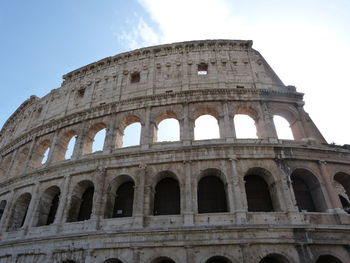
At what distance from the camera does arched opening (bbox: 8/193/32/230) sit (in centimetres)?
1495

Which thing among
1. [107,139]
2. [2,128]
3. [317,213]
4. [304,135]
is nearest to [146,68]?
[107,139]

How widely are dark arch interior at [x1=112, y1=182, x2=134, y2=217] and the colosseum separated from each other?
59mm

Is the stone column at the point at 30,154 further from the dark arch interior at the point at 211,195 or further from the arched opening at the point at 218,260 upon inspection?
the arched opening at the point at 218,260

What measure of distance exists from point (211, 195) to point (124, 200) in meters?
4.62

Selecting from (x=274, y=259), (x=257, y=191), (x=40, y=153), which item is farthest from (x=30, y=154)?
(x=274, y=259)

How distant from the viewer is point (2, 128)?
84.4ft

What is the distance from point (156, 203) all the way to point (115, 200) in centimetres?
233

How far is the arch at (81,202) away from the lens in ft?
43.7

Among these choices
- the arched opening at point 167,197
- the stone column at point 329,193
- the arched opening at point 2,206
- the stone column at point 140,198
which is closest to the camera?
the stone column at point 140,198

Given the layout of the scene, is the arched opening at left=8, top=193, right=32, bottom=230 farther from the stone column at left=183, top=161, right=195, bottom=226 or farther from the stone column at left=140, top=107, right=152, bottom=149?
the stone column at left=183, top=161, right=195, bottom=226

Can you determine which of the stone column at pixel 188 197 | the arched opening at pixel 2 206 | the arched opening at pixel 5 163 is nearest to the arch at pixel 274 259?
the stone column at pixel 188 197

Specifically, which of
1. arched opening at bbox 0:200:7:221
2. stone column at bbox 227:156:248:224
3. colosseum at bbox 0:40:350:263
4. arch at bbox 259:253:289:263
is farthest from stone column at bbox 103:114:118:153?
arch at bbox 259:253:289:263

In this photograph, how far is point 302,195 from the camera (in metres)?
12.6

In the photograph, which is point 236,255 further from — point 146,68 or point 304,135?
point 146,68
